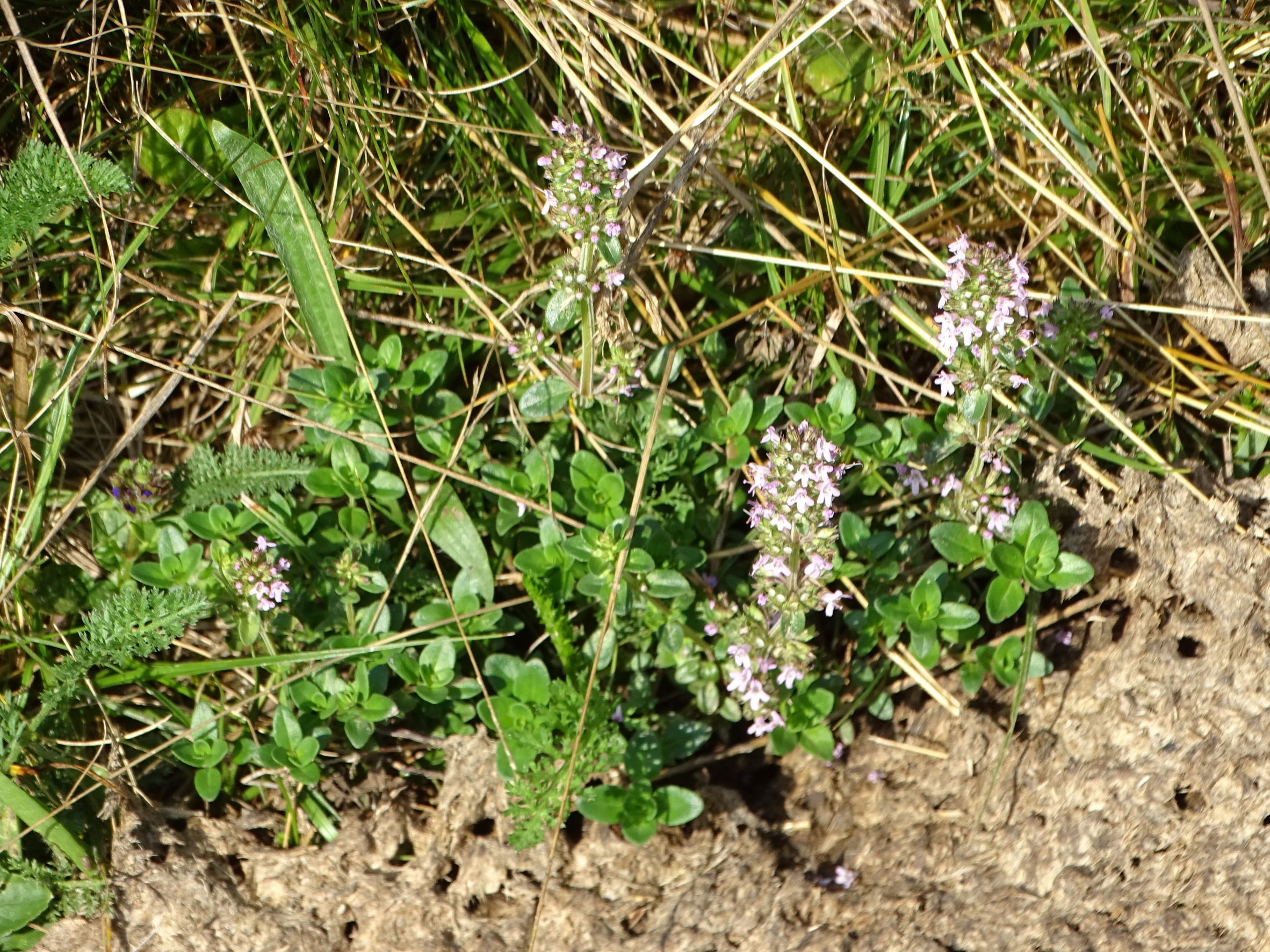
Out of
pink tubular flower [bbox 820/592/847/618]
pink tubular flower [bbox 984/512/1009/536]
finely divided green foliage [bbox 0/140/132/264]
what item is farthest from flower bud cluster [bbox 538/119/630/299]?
finely divided green foliage [bbox 0/140/132/264]

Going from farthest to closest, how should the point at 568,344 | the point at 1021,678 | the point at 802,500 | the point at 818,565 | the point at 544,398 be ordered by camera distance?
1. the point at 568,344
2. the point at 544,398
3. the point at 1021,678
4. the point at 818,565
5. the point at 802,500

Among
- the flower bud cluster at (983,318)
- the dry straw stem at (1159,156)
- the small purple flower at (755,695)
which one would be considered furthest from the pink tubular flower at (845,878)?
the dry straw stem at (1159,156)

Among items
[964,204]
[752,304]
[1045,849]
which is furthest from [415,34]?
[1045,849]

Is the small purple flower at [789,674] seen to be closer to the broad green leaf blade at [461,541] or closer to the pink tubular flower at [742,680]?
the pink tubular flower at [742,680]

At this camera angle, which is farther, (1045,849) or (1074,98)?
(1074,98)

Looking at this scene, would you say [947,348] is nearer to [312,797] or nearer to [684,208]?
[684,208]

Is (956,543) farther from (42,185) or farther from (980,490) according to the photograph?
(42,185)

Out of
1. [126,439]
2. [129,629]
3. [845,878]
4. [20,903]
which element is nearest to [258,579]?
[129,629]
